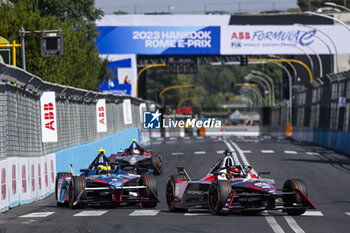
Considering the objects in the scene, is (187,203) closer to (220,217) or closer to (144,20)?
(220,217)

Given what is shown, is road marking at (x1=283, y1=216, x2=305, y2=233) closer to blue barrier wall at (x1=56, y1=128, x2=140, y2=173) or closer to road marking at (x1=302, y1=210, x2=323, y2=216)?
road marking at (x1=302, y1=210, x2=323, y2=216)

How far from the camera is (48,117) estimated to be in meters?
20.1

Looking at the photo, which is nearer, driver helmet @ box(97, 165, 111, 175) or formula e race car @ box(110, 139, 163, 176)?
driver helmet @ box(97, 165, 111, 175)

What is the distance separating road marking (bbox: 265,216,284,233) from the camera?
1041 cm

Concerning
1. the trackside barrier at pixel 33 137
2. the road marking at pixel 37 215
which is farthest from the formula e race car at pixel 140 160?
the road marking at pixel 37 215

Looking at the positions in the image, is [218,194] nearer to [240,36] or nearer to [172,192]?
[172,192]

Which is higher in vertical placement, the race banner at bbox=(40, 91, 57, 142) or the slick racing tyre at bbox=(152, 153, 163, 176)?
the race banner at bbox=(40, 91, 57, 142)

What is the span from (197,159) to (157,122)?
17.5 metres

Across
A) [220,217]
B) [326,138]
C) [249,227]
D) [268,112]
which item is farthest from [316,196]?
[268,112]

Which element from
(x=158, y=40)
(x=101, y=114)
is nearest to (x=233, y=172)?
(x=101, y=114)

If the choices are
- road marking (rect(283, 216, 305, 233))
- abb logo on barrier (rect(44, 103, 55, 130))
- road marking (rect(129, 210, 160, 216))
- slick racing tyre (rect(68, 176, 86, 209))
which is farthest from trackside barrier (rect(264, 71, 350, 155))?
road marking (rect(283, 216, 305, 233))

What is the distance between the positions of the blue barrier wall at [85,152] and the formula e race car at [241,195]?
7.88 metres

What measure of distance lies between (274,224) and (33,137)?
377 inches

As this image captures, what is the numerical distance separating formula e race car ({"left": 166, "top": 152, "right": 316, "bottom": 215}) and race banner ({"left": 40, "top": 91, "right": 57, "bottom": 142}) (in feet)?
21.6
